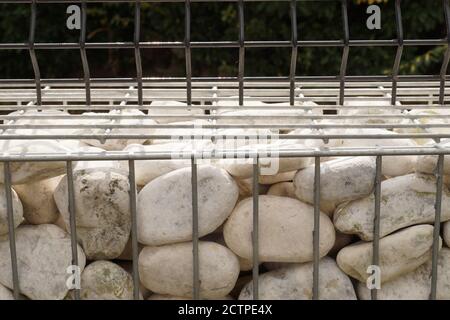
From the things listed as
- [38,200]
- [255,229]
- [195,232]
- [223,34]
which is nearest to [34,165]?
[38,200]

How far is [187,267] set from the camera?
151 cm

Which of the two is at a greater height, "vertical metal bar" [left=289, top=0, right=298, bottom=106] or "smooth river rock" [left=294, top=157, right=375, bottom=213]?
"vertical metal bar" [left=289, top=0, right=298, bottom=106]

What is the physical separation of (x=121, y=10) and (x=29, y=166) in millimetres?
3455

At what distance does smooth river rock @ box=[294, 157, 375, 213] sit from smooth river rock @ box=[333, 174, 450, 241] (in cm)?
3

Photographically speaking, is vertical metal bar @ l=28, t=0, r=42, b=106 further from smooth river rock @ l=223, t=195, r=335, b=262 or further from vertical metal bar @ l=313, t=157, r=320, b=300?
vertical metal bar @ l=313, t=157, r=320, b=300

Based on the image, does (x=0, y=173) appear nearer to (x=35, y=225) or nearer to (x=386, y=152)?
(x=35, y=225)

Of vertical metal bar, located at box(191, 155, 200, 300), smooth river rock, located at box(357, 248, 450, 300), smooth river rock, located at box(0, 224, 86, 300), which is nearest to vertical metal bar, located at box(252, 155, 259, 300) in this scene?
vertical metal bar, located at box(191, 155, 200, 300)

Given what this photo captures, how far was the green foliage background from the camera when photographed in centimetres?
443

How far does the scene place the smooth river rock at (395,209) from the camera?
1500 mm

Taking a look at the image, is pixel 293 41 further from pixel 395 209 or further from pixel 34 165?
pixel 34 165

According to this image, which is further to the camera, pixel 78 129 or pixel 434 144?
pixel 78 129

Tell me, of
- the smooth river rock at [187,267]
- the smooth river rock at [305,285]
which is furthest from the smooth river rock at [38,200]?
the smooth river rock at [305,285]

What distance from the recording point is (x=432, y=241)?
1505 millimetres

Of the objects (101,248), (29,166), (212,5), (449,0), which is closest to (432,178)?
(449,0)
